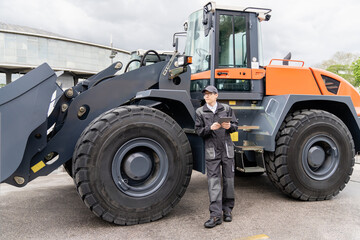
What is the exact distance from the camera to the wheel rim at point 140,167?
11.6 feet

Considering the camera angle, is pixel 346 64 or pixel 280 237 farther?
pixel 346 64

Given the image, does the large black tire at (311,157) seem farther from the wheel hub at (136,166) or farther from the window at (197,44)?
the wheel hub at (136,166)

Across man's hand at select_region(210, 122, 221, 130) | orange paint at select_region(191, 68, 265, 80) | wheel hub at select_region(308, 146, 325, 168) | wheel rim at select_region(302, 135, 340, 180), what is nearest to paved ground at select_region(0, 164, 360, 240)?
wheel rim at select_region(302, 135, 340, 180)

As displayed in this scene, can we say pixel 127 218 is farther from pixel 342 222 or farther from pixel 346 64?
pixel 346 64

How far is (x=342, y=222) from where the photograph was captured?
145 inches

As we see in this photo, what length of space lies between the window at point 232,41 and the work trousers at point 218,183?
172 centimetres

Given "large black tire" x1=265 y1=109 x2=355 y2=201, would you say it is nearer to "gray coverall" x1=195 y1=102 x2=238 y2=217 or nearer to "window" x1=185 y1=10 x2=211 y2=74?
"gray coverall" x1=195 y1=102 x2=238 y2=217

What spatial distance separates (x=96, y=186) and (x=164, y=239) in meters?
0.93

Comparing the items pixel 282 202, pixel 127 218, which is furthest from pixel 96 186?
pixel 282 202

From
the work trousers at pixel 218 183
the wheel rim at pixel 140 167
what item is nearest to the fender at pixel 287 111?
the work trousers at pixel 218 183

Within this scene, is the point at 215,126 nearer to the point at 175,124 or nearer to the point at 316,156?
the point at 175,124

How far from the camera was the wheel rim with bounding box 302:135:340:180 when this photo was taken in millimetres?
4531

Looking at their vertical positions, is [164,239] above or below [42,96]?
below

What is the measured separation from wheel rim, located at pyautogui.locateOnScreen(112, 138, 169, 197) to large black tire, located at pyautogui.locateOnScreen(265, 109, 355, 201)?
1.80 m
